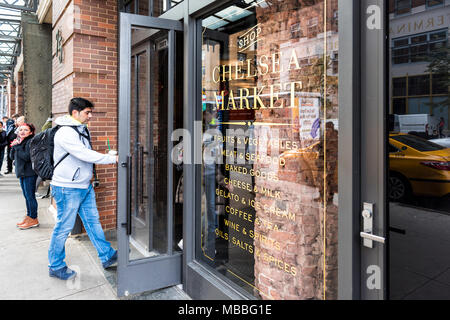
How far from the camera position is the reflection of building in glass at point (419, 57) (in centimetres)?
156

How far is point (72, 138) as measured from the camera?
3.62 meters

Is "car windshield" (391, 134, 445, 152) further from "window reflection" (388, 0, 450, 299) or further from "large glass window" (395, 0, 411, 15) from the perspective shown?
"large glass window" (395, 0, 411, 15)

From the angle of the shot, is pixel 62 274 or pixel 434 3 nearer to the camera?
pixel 434 3

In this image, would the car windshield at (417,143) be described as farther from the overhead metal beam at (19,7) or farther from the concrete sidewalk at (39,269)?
the overhead metal beam at (19,7)

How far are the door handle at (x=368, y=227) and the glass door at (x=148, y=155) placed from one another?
6.71ft

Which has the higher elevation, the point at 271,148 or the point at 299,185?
the point at 271,148

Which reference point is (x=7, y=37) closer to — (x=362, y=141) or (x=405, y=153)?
(x=362, y=141)

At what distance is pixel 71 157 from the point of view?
12.1 ft

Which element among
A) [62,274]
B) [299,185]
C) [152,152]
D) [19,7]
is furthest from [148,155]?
[19,7]

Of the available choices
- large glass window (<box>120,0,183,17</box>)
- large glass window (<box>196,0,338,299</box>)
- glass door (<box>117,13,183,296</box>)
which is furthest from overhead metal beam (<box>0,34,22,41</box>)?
large glass window (<box>196,0,338,299</box>)

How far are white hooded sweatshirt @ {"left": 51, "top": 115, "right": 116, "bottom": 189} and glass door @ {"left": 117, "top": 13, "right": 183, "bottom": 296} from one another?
1.44 ft

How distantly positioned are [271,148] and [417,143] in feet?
3.34

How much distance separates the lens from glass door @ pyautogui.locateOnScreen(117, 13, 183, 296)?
123 inches
